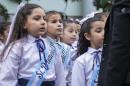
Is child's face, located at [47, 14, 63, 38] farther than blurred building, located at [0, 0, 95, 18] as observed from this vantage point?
No

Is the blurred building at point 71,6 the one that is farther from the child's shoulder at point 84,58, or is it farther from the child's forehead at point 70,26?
the child's shoulder at point 84,58

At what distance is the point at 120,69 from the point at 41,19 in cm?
167

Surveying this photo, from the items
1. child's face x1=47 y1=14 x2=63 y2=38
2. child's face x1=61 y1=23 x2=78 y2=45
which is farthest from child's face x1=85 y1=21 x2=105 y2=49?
child's face x1=61 y1=23 x2=78 y2=45

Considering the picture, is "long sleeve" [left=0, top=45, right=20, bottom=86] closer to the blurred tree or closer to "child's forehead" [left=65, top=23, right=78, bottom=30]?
"child's forehead" [left=65, top=23, right=78, bottom=30]

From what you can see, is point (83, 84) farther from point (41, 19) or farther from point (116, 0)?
point (116, 0)

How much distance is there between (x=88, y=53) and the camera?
4125 mm

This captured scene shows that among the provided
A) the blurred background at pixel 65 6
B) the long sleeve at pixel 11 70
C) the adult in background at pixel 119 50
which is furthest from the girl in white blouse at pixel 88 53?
the blurred background at pixel 65 6

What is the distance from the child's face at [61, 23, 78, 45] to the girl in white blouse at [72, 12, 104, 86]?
4.92ft

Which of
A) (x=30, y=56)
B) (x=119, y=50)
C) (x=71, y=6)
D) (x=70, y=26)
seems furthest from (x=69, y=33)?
(x=71, y=6)

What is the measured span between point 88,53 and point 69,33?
5.93ft

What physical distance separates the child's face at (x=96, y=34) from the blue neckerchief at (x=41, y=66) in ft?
1.36

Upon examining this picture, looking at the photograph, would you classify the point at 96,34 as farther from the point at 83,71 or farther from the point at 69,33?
the point at 69,33

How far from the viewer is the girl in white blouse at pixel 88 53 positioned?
3.97 m

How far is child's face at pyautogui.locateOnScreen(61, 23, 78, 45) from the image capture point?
5871 mm
